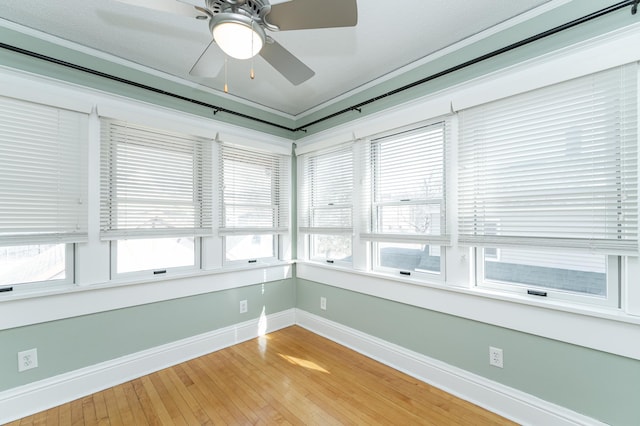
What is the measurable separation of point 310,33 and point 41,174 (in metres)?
2.24

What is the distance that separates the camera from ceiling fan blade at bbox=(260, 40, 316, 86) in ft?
5.09

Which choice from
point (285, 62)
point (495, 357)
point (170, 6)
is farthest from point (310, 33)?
point (495, 357)

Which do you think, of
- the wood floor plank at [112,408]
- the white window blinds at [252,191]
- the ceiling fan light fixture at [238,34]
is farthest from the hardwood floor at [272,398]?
the ceiling fan light fixture at [238,34]

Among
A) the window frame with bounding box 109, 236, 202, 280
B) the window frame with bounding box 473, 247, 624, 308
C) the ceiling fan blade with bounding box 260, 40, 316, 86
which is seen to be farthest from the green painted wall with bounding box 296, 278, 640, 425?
the ceiling fan blade with bounding box 260, 40, 316, 86

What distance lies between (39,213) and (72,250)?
1.19 feet

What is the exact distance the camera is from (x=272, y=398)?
2.18 metres

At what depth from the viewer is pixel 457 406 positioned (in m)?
2.06

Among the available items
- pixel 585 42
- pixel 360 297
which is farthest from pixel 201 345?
pixel 585 42

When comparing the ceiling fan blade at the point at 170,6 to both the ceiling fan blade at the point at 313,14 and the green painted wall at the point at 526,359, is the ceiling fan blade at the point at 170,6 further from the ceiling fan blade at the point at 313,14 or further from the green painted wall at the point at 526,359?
the green painted wall at the point at 526,359

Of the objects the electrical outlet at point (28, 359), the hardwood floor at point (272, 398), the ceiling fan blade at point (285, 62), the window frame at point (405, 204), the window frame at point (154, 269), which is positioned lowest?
the hardwood floor at point (272, 398)

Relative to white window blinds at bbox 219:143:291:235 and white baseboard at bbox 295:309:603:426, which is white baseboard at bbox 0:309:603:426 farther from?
white window blinds at bbox 219:143:291:235

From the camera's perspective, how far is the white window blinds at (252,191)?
10.1 feet

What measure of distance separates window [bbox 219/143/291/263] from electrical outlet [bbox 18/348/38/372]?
1.56 meters

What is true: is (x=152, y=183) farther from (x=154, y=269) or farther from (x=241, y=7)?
(x=241, y=7)
